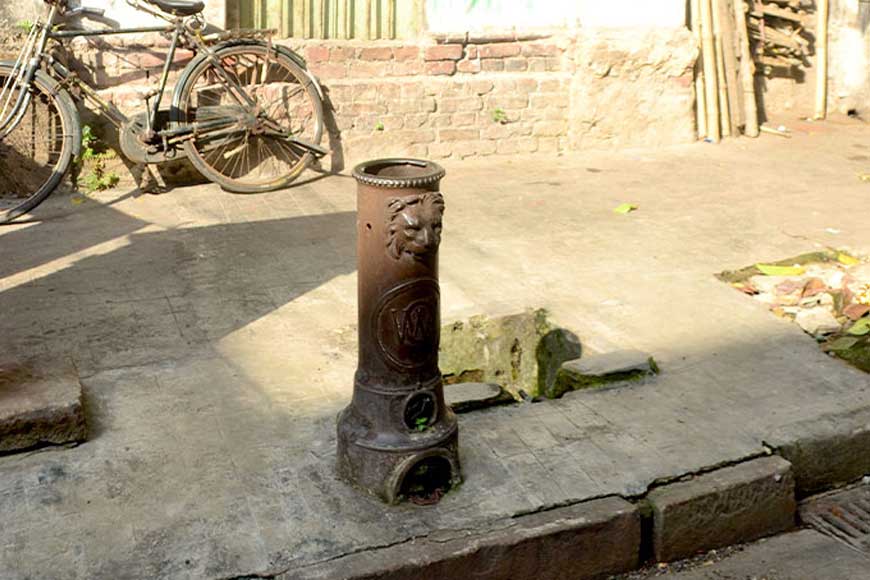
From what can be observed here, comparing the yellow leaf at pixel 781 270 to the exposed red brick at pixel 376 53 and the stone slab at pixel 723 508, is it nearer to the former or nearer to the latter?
the stone slab at pixel 723 508

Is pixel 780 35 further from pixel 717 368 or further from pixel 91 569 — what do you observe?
pixel 91 569

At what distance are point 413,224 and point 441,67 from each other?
5225 mm

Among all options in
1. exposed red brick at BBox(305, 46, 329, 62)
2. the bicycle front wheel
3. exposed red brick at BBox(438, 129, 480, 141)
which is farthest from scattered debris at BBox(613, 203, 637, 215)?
exposed red brick at BBox(305, 46, 329, 62)

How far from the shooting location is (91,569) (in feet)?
10.8

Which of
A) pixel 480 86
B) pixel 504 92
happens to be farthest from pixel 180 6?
pixel 504 92

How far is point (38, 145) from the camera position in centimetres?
733

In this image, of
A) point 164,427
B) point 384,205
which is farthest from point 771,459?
point 164,427

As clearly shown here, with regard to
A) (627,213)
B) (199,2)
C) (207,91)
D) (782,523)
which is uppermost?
(199,2)

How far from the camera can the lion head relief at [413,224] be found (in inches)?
139

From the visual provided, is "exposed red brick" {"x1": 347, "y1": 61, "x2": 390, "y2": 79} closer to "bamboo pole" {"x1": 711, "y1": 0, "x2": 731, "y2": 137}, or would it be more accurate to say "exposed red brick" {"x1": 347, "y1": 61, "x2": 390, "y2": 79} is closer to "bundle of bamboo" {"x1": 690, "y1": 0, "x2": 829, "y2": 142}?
"bundle of bamboo" {"x1": 690, "y1": 0, "x2": 829, "y2": 142}

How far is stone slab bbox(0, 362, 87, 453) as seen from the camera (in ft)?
12.9

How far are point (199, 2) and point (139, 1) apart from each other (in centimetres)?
45

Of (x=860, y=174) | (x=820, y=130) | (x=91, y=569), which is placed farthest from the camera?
(x=820, y=130)

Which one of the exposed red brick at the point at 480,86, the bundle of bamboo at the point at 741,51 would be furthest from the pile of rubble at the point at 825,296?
the bundle of bamboo at the point at 741,51
